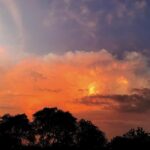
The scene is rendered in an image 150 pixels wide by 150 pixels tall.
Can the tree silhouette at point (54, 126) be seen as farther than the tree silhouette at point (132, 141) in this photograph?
Yes

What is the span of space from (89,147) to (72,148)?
1194 cm

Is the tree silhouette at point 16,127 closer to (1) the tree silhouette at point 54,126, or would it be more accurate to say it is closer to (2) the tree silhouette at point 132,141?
(1) the tree silhouette at point 54,126

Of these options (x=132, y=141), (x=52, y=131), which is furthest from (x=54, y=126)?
(x=132, y=141)

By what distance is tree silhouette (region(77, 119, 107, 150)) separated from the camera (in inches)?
6664

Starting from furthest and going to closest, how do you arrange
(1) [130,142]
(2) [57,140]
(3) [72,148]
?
(2) [57,140] → (3) [72,148] → (1) [130,142]

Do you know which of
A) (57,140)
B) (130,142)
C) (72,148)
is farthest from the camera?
(57,140)

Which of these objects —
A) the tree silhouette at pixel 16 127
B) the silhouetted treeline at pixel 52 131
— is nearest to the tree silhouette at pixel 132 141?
the silhouetted treeline at pixel 52 131

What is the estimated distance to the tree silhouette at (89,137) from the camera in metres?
169

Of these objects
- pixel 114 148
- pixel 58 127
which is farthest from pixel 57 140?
pixel 114 148

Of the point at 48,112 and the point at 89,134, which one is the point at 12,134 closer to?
the point at 48,112

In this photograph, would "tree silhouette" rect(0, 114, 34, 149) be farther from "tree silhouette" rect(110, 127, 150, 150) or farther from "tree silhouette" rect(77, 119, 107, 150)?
"tree silhouette" rect(110, 127, 150, 150)

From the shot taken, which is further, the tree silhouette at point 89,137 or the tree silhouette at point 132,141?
the tree silhouette at point 89,137

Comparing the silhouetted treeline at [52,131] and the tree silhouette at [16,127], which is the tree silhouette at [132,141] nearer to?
the silhouetted treeline at [52,131]

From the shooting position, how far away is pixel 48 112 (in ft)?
582
